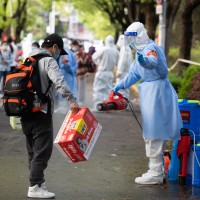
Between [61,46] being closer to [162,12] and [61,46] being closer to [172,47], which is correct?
[162,12]

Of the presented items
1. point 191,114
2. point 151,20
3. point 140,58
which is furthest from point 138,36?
point 151,20

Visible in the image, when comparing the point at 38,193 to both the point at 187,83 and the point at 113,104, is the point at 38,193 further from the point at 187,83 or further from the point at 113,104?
the point at 187,83

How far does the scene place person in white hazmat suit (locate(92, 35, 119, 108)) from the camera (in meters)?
17.8

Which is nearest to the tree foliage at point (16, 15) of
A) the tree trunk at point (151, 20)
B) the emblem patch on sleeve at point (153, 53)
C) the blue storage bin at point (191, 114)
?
the tree trunk at point (151, 20)

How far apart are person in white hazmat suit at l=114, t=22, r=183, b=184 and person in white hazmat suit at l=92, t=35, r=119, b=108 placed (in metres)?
9.78

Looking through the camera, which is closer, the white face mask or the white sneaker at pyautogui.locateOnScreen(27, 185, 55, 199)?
the white sneaker at pyautogui.locateOnScreen(27, 185, 55, 199)

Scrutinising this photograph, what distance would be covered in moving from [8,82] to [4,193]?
3.94ft

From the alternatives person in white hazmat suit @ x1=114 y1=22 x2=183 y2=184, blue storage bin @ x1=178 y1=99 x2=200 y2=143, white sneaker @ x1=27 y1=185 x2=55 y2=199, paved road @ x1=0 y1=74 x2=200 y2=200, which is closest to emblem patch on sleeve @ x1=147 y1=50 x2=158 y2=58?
person in white hazmat suit @ x1=114 y1=22 x2=183 y2=184

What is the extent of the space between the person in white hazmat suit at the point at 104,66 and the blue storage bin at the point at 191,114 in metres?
9.34

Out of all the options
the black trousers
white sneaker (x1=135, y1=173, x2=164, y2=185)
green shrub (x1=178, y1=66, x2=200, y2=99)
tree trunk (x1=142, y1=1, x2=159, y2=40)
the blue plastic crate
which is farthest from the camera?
tree trunk (x1=142, y1=1, x2=159, y2=40)

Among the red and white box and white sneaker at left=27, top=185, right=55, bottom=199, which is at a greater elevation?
the red and white box

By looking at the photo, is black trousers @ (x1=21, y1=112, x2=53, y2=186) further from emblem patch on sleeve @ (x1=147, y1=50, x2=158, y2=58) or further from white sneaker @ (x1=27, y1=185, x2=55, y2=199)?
emblem patch on sleeve @ (x1=147, y1=50, x2=158, y2=58)

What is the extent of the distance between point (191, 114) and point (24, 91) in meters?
2.41

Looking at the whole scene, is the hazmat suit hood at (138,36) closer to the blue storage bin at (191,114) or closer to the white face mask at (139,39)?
the white face mask at (139,39)
